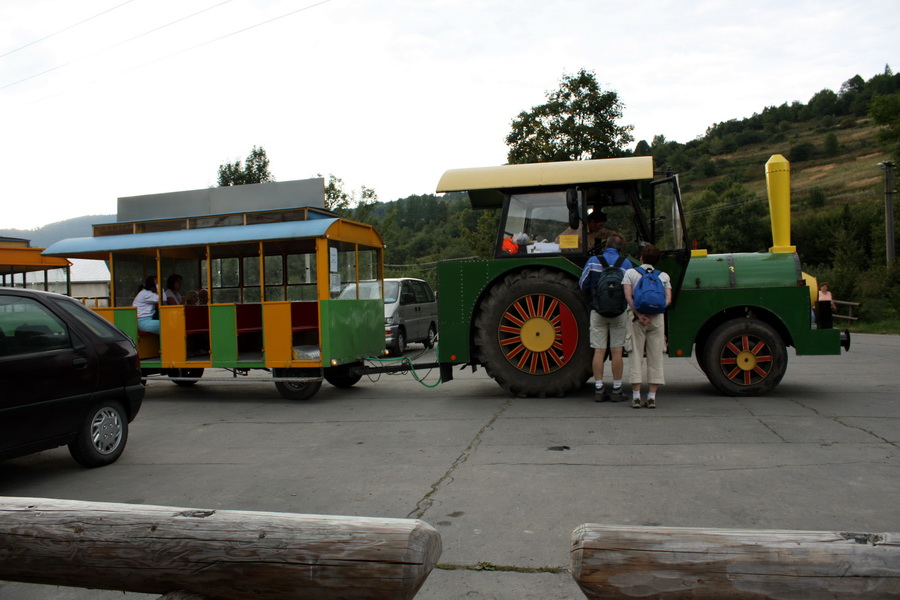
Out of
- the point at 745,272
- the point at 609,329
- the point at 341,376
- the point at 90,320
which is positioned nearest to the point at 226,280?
the point at 341,376

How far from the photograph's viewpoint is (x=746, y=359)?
332 inches

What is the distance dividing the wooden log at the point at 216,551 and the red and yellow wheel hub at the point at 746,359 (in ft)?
22.7

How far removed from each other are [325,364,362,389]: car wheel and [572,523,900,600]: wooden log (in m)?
8.31

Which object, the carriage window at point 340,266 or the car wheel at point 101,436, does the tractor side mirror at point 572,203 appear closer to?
the carriage window at point 340,266

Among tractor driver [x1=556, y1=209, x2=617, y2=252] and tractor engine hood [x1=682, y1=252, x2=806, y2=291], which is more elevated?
tractor driver [x1=556, y1=209, x2=617, y2=252]

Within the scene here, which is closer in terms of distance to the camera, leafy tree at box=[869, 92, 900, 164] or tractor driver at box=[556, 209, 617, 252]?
tractor driver at box=[556, 209, 617, 252]

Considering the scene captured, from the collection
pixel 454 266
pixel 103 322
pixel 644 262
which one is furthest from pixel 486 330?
pixel 103 322

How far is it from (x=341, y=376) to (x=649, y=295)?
4.86 m

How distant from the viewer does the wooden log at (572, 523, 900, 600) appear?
6.79 ft

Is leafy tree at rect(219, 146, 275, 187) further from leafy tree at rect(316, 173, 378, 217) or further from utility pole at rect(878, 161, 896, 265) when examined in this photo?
utility pole at rect(878, 161, 896, 265)

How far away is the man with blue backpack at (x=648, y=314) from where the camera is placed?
25.9ft

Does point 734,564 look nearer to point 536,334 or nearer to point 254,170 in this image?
point 536,334

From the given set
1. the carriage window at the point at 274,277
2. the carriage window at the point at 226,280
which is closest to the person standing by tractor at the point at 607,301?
the carriage window at the point at 274,277

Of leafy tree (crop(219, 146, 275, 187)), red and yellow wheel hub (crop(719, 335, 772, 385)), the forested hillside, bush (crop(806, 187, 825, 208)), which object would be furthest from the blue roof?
bush (crop(806, 187, 825, 208))
